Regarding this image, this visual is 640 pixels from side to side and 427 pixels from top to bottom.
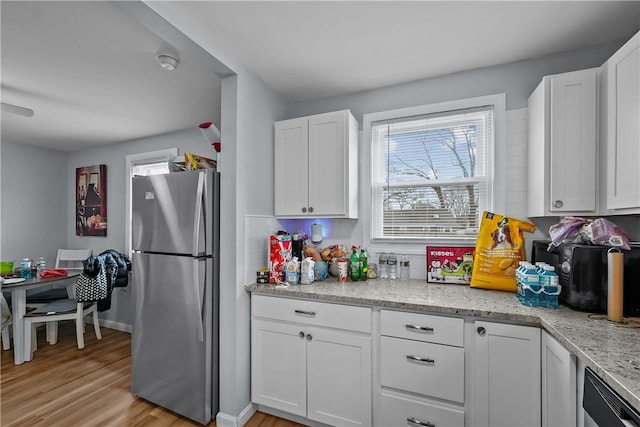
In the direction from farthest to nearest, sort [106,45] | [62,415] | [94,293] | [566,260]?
[94,293]
[62,415]
[106,45]
[566,260]

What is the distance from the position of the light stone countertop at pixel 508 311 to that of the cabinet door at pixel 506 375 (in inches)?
2.8

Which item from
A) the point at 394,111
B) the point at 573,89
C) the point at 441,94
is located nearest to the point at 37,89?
the point at 394,111

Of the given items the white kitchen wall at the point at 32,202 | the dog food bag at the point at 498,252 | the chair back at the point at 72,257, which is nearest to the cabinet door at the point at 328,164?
the dog food bag at the point at 498,252

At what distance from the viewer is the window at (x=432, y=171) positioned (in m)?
2.15

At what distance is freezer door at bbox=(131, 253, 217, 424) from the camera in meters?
1.96

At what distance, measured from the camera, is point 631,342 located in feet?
3.67

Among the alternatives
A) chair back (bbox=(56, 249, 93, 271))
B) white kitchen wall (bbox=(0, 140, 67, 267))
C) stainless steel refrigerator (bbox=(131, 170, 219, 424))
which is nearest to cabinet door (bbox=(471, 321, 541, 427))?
stainless steel refrigerator (bbox=(131, 170, 219, 424))

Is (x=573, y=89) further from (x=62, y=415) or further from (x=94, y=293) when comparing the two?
(x=94, y=293)

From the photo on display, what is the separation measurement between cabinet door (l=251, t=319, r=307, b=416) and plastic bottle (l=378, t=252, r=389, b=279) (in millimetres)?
764

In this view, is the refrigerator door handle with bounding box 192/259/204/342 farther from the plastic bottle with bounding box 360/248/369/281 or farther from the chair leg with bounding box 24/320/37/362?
the chair leg with bounding box 24/320/37/362

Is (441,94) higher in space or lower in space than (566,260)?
higher

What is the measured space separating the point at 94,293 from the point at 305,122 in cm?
287

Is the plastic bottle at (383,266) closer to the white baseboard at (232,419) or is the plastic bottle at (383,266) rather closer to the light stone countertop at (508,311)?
the light stone countertop at (508,311)

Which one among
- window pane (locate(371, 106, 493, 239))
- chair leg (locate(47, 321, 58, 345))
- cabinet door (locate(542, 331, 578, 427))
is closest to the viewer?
cabinet door (locate(542, 331, 578, 427))
